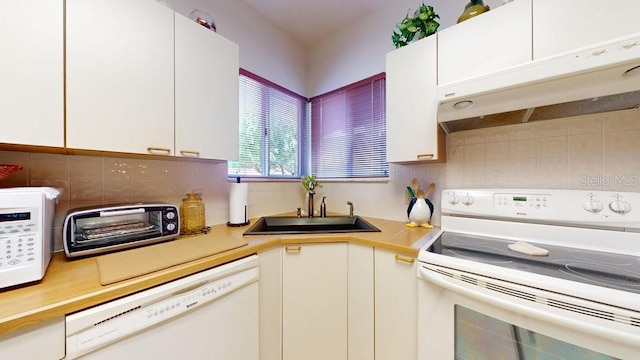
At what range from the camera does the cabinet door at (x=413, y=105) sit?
130cm

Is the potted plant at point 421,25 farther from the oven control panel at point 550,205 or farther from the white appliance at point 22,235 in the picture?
the white appliance at point 22,235

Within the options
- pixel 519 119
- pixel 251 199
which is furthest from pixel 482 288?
pixel 251 199

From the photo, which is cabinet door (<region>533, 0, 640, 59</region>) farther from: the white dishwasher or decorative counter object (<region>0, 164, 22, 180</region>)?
decorative counter object (<region>0, 164, 22, 180</region>)

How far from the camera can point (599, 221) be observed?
99 cm

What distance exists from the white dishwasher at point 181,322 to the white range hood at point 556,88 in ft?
4.24

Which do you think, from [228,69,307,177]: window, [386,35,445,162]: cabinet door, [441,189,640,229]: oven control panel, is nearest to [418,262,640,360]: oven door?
[441,189,640,229]: oven control panel

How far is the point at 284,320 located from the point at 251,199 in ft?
2.99

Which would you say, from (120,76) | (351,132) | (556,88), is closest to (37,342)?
(120,76)

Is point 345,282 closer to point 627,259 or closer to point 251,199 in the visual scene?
point 251,199

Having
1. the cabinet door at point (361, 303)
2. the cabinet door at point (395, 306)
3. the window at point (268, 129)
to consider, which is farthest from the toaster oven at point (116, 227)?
the cabinet door at point (395, 306)

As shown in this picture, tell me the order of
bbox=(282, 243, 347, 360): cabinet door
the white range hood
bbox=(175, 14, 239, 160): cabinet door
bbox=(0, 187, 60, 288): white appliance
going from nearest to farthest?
bbox=(0, 187, 60, 288): white appliance → the white range hood → bbox=(175, 14, 239, 160): cabinet door → bbox=(282, 243, 347, 360): cabinet door

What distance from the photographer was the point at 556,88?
91 cm

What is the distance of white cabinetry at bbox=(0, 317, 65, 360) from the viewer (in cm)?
54

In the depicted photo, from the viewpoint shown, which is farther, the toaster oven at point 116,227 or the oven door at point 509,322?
the toaster oven at point 116,227
